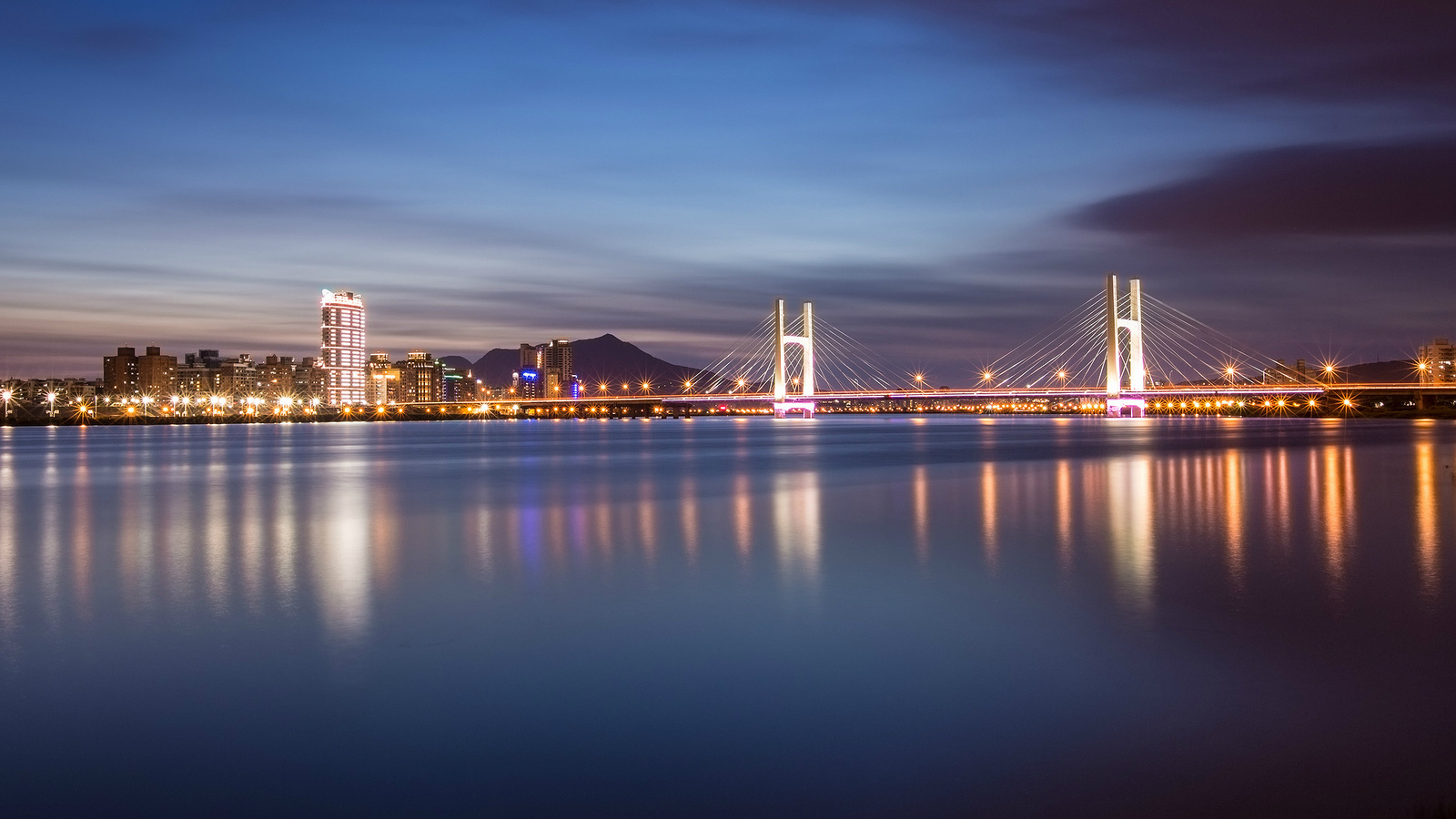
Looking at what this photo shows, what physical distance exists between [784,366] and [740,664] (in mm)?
89372

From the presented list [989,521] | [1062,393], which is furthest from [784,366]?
[989,521]

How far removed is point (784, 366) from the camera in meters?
96.8

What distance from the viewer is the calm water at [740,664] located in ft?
17.2

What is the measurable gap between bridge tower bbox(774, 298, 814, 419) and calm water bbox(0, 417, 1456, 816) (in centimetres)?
7646

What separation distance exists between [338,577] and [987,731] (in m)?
8.21

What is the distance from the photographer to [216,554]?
14.0m

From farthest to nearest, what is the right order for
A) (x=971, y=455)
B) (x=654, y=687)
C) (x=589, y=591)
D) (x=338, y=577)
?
(x=971, y=455)
(x=338, y=577)
(x=589, y=591)
(x=654, y=687)

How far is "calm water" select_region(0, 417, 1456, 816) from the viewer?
5230 millimetres

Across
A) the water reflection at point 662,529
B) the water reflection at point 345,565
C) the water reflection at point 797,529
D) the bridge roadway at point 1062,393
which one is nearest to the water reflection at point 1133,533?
the water reflection at point 662,529

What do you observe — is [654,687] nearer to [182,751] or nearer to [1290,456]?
[182,751]

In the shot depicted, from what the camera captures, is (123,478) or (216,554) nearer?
(216,554)

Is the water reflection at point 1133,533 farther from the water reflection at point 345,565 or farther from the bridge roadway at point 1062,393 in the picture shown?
the bridge roadway at point 1062,393

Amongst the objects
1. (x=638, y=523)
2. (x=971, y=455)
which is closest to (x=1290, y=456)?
(x=971, y=455)

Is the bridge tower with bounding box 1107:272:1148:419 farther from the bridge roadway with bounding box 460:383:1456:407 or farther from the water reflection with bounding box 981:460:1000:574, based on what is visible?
the water reflection with bounding box 981:460:1000:574
